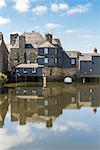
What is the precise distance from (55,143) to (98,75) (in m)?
46.5

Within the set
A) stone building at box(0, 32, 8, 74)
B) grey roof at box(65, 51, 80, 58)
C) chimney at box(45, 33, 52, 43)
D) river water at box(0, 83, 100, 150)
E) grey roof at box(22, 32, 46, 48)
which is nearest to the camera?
river water at box(0, 83, 100, 150)

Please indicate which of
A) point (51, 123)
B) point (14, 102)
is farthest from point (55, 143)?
point (14, 102)

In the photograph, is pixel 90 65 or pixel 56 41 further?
pixel 56 41

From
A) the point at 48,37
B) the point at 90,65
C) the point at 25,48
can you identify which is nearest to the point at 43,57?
the point at 25,48

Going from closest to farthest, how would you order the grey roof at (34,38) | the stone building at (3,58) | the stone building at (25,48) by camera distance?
the stone building at (3,58) → the stone building at (25,48) → the grey roof at (34,38)

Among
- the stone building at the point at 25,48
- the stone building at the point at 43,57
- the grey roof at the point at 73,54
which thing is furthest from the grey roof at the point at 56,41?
the grey roof at the point at 73,54

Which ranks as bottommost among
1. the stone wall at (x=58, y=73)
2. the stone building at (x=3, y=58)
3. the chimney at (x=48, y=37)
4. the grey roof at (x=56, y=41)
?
the stone wall at (x=58, y=73)

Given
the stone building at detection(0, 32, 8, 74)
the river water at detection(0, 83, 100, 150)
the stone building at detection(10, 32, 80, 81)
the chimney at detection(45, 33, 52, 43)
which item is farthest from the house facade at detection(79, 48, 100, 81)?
the river water at detection(0, 83, 100, 150)

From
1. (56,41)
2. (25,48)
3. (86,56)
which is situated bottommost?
(86,56)

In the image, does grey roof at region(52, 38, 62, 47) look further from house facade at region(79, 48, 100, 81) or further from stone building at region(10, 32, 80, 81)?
house facade at region(79, 48, 100, 81)

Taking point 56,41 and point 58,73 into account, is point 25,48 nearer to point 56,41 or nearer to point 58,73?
point 56,41

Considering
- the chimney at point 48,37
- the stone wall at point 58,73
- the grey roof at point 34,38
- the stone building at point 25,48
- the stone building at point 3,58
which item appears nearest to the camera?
the stone building at point 3,58

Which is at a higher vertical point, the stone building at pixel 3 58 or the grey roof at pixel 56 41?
the grey roof at pixel 56 41

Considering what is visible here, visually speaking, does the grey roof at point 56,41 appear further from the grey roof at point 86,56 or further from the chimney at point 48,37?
the grey roof at point 86,56
